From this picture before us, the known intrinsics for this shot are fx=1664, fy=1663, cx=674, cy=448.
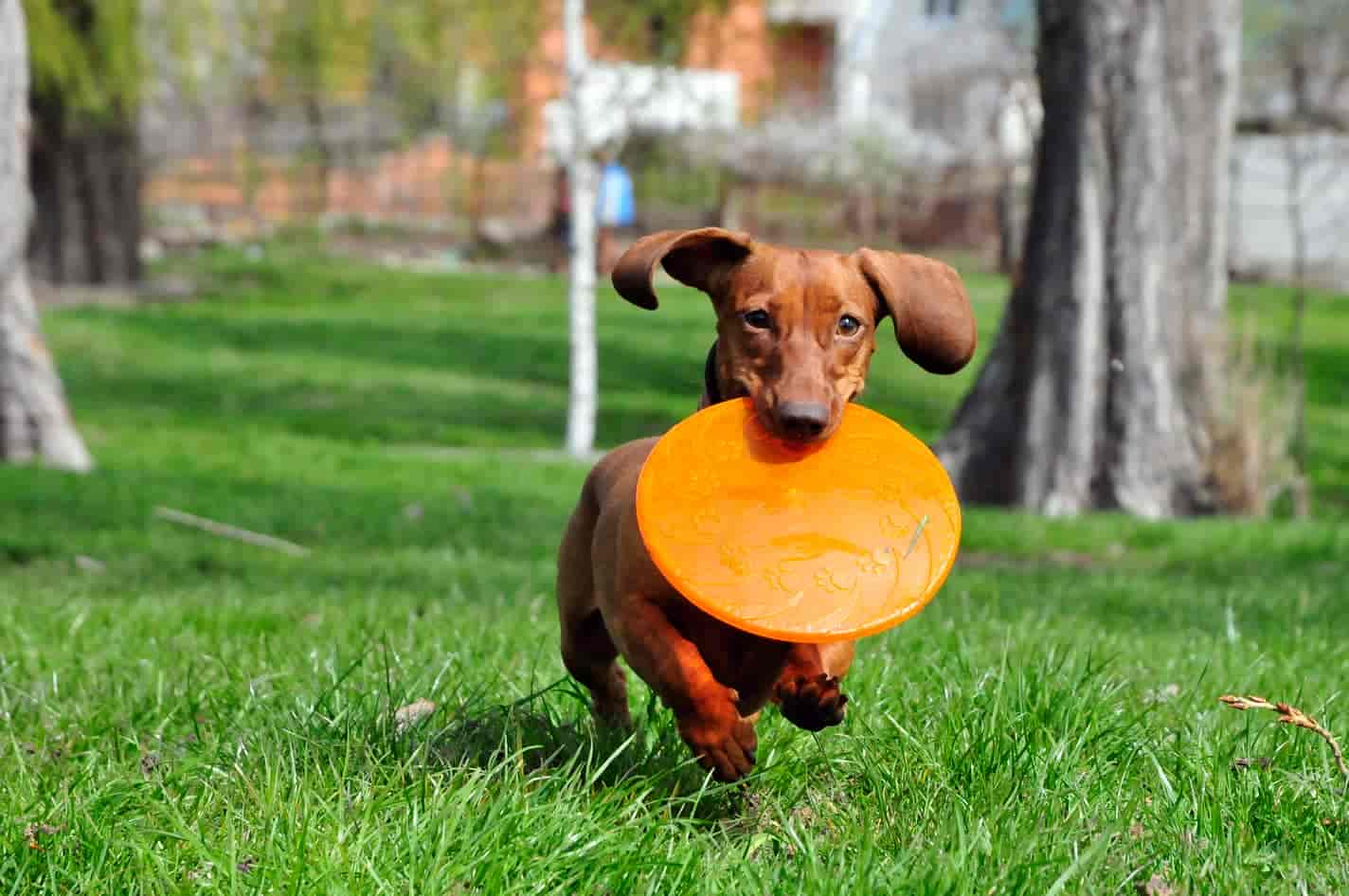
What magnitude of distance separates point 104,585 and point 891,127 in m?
27.4

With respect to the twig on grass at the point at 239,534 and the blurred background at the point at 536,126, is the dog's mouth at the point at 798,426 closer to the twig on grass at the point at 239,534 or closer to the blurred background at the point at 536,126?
the twig on grass at the point at 239,534

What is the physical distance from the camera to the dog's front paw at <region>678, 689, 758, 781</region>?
3047mm

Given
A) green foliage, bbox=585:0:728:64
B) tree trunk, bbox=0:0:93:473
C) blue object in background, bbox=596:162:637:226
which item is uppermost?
green foliage, bbox=585:0:728:64

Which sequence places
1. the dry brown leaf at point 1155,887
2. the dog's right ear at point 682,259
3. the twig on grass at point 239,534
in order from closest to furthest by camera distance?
the dry brown leaf at point 1155,887 → the dog's right ear at point 682,259 → the twig on grass at point 239,534

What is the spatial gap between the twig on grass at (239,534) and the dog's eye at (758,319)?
6.01 m

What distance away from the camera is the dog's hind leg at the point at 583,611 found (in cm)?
362

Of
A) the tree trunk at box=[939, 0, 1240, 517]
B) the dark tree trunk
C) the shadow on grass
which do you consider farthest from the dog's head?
the dark tree trunk

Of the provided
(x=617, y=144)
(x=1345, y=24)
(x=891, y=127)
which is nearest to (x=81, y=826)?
(x=617, y=144)

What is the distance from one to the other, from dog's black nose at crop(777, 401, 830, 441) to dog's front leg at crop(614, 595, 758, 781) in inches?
18.3

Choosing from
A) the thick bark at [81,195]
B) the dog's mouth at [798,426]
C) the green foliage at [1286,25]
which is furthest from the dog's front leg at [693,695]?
the green foliage at [1286,25]

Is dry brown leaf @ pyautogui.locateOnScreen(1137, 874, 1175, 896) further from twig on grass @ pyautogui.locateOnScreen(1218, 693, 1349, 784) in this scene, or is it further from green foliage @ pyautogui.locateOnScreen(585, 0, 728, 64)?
green foliage @ pyautogui.locateOnScreen(585, 0, 728, 64)

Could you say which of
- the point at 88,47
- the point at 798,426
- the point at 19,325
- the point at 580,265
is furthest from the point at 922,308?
the point at 88,47

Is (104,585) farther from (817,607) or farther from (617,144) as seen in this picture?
(617,144)

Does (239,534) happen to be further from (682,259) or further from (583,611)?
(682,259)
